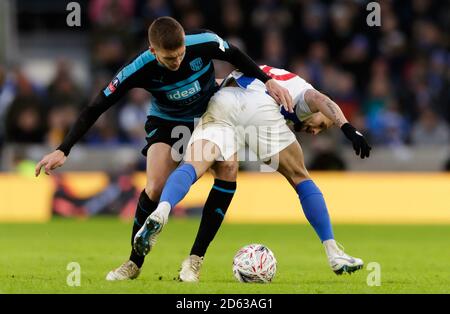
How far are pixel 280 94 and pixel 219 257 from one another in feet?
9.08

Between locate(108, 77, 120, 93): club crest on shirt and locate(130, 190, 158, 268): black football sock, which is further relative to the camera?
locate(130, 190, 158, 268): black football sock

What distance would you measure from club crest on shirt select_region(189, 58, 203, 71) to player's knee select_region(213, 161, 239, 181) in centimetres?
71

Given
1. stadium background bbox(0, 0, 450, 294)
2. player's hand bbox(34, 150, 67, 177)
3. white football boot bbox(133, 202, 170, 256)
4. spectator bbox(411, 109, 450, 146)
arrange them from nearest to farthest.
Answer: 1. white football boot bbox(133, 202, 170, 256)
2. player's hand bbox(34, 150, 67, 177)
3. stadium background bbox(0, 0, 450, 294)
4. spectator bbox(411, 109, 450, 146)

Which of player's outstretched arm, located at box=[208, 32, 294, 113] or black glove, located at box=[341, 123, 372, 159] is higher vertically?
player's outstretched arm, located at box=[208, 32, 294, 113]

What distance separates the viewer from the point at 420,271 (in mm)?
8797

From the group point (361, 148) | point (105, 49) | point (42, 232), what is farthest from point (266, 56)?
point (361, 148)

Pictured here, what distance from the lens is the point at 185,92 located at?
7.92 m

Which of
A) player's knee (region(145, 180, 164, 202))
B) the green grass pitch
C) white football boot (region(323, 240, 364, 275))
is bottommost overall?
the green grass pitch

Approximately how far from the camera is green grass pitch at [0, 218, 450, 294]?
7367 millimetres

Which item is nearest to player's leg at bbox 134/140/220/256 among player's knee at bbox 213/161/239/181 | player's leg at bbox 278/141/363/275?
player's knee at bbox 213/161/239/181

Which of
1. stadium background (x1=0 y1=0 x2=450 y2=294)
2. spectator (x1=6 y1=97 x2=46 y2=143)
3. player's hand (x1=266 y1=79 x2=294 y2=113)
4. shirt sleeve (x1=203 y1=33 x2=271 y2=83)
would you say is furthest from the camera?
spectator (x1=6 y1=97 x2=46 y2=143)

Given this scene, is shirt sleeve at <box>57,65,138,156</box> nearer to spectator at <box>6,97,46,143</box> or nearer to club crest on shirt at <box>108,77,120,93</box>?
club crest on shirt at <box>108,77,120,93</box>

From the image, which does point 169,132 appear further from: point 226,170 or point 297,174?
point 297,174
